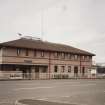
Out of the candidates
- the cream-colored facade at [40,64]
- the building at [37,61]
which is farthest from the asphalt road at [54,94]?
the cream-colored facade at [40,64]

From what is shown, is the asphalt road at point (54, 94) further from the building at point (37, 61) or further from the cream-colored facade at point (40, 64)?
the cream-colored facade at point (40, 64)

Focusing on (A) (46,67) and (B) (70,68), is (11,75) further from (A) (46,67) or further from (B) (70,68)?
(B) (70,68)

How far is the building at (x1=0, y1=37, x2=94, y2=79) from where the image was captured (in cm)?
4647

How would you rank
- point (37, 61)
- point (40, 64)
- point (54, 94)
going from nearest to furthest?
point (54, 94) → point (37, 61) → point (40, 64)

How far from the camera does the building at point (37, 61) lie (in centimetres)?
4647

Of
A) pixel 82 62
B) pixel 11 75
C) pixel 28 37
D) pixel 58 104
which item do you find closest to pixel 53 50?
pixel 28 37

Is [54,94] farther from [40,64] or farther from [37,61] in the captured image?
[40,64]

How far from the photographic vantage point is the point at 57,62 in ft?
185

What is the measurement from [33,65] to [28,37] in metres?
8.76

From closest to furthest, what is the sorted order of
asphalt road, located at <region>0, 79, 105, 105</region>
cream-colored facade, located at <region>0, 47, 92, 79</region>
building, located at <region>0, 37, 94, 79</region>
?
asphalt road, located at <region>0, 79, 105, 105</region>
building, located at <region>0, 37, 94, 79</region>
cream-colored facade, located at <region>0, 47, 92, 79</region>

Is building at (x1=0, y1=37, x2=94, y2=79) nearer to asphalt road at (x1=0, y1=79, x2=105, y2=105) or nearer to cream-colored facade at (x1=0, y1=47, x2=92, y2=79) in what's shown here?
cream-colored facade at (x1=0, y1=47, x2=92, y2=79)

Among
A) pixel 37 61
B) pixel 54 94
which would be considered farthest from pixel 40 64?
pixel 54 94

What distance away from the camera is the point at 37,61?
51875mm

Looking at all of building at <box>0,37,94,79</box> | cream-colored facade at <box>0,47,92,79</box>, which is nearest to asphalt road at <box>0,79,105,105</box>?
building at <box>0,37,94,79</box>
